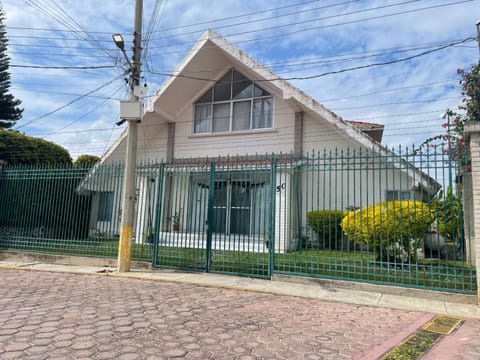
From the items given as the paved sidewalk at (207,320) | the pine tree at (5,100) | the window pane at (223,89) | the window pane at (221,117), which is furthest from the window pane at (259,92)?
the pine tree at (5,100)

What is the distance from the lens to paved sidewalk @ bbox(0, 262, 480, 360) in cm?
360

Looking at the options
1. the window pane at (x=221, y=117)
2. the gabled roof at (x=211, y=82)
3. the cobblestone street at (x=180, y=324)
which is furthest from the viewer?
the window pane at (x=221, y=117)

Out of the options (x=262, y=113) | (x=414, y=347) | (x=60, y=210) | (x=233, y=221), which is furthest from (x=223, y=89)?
(x=414, y=347)

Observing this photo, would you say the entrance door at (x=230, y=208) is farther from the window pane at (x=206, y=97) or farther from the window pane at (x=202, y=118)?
the window pane at (x=206, y=97)

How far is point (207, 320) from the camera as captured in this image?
184 inches

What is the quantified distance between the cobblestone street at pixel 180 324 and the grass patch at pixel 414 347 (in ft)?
0.65

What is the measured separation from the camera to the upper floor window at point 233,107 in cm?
1412

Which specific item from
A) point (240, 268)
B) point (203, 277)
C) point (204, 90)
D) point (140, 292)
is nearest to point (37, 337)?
point (140, 292)

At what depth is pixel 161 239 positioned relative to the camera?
9.03 metres

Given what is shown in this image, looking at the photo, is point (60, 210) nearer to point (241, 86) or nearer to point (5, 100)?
point (241, 86)

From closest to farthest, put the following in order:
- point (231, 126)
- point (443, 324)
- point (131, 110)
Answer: point (443, 324)
point (131, 110)
point (231, 126)

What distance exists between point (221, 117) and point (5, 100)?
69.7 ft

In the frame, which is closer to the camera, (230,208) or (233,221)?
(230,208)

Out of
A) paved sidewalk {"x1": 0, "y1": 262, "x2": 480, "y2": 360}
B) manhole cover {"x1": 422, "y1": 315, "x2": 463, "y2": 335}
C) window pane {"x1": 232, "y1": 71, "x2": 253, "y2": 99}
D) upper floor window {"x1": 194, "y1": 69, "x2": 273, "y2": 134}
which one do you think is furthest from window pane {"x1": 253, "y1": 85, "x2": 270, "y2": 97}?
manhole cover {"x1": 422, "y1": 315, "x2": 463, "y2": 335}
